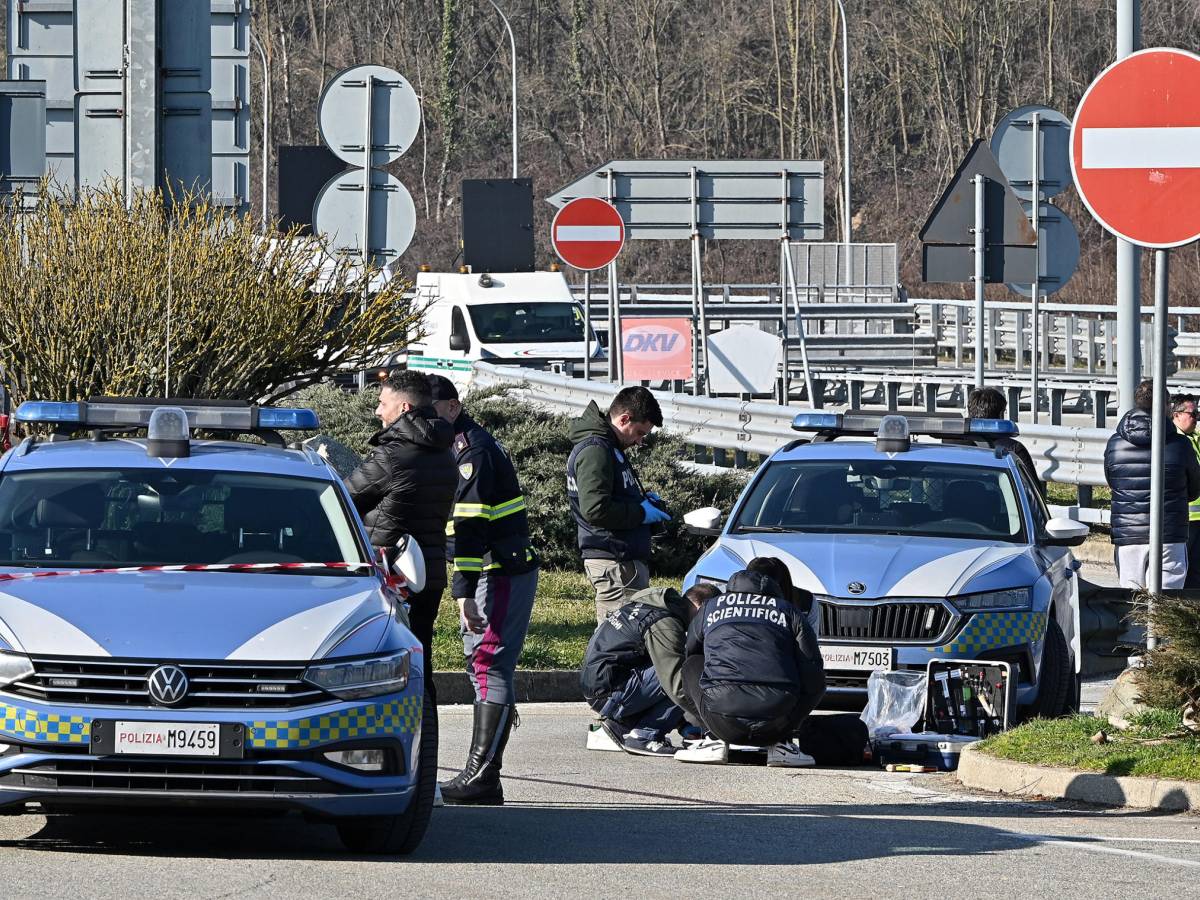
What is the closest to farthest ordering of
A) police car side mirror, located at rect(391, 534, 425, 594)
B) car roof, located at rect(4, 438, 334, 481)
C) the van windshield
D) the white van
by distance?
police car side mirror, located at rect(391, 534, 425, 594) < car roof, located at rect(4, 438, 334, 481) < the white van < the van windshield

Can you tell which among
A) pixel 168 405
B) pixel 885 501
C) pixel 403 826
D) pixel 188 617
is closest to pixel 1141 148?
pixel 885 501

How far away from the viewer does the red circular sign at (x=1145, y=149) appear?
9.33m

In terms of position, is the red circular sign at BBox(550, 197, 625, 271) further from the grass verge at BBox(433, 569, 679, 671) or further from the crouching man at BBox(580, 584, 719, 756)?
the crouching man at BBox(580, 584, 719, 756)

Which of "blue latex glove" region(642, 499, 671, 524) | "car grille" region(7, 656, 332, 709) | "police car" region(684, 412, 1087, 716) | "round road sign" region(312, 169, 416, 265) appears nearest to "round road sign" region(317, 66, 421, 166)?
"round road sign" region(312, 169, 416, 265)

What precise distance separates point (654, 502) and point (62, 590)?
5.07m

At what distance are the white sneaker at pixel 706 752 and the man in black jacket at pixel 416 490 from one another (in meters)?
1.77

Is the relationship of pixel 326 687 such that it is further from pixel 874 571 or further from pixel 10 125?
pixel 10 125

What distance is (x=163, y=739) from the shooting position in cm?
690

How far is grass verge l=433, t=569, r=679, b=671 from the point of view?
13688 mm

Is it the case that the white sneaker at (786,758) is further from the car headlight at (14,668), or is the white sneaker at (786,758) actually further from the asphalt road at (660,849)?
the car headlight at (14,668)

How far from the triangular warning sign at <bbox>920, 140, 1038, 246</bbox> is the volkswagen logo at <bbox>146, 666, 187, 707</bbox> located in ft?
32.4

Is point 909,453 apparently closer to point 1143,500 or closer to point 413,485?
point 1143,500

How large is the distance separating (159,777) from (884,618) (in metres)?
5.01

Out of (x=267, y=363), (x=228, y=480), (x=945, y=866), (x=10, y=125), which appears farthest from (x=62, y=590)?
(x=10, y=125)
